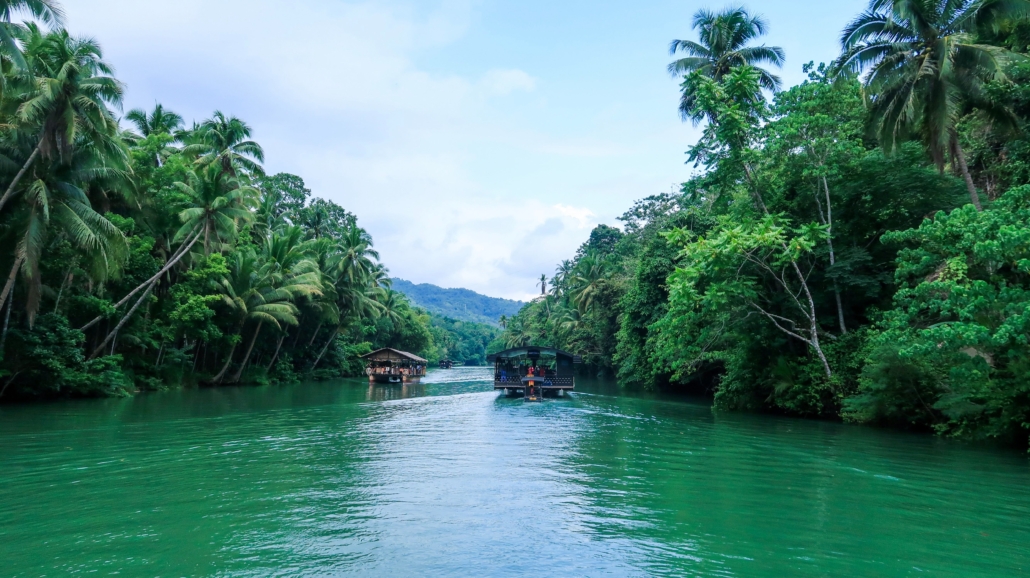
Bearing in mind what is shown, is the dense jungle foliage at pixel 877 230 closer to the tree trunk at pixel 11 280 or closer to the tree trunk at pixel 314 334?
the tree trunk at pixel 11 280

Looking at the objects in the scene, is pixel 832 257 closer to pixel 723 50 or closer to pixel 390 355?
pixel 723 50

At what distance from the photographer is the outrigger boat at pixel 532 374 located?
2658 cm

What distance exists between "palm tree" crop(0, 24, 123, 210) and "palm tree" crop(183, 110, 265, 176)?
43.2 ft

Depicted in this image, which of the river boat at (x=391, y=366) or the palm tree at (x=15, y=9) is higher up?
the palm tree at (x=15, y=9)

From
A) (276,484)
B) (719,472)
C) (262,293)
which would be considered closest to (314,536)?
(276,484)

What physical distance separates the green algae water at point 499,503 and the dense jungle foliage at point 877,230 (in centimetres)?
179

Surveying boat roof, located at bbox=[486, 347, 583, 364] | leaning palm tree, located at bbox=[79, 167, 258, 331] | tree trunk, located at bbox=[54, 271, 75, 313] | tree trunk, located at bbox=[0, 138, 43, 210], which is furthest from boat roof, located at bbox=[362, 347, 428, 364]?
tree trunk, located at bbox=[0, 138, 43, 210]

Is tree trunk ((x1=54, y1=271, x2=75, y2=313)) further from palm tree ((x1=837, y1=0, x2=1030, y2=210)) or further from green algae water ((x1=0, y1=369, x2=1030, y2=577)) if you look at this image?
palm tree ((x1=837, y1=0, x2=1030, y2=210))

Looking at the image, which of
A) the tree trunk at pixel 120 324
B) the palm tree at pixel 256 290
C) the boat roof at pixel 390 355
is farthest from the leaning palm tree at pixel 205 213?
the boat roof at pixel 390 355

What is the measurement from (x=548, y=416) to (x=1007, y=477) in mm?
12320

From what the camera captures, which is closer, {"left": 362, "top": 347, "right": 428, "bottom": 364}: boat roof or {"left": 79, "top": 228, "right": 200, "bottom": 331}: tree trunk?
{"left": 79, "top": 228, "right": 200, "bottom": 331}: tree trunk

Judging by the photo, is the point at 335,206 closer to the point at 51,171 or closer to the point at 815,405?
the point at 51,171

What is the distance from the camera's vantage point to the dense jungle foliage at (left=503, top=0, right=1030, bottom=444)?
1158cm

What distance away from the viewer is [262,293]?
33.1m
